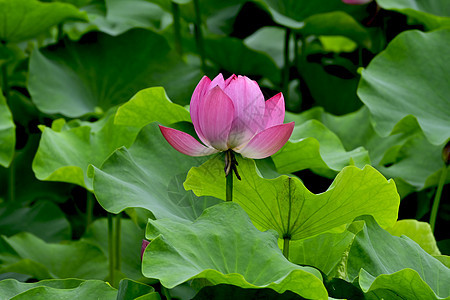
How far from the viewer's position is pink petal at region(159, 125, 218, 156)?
819mm

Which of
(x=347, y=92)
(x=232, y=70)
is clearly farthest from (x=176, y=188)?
(x=232, y=70)

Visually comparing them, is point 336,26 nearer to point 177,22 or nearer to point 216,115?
point 177,22

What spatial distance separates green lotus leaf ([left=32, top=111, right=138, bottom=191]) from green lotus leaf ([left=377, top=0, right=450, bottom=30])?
0.76 m

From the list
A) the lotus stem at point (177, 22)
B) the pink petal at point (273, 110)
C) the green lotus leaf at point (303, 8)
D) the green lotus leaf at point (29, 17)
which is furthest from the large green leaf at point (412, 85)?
the green lotus leaf at point (29, 17)

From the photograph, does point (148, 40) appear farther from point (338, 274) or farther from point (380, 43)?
point (338, 274)

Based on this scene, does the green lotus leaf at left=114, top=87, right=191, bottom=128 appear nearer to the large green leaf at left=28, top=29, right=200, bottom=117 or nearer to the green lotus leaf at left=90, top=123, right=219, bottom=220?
the green lotus leaf at left=90, top=123, right=219, bottom=220

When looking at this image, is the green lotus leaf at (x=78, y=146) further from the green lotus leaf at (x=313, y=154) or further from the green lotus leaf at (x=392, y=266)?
the green lotus leaf at (x=392, y=266)

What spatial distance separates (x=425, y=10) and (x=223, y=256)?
119 centimetres

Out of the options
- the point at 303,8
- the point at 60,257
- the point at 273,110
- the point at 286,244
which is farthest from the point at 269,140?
the point at 303,8

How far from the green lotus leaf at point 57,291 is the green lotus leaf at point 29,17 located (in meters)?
0.89

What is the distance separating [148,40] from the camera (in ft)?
5.72

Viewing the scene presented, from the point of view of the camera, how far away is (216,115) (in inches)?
31.2

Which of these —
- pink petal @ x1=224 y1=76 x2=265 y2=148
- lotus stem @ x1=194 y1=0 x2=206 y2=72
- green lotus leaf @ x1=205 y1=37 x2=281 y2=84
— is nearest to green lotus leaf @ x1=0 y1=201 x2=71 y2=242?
lotus stem @ x1=194 y1=0 x2=206 y2=72

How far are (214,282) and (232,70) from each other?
1.37 meters
